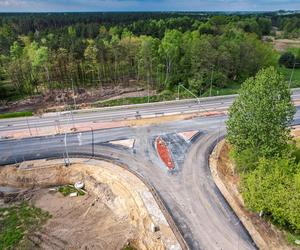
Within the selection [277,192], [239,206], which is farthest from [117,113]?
[277,192]

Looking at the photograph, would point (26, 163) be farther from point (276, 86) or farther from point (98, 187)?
point (276, 86)

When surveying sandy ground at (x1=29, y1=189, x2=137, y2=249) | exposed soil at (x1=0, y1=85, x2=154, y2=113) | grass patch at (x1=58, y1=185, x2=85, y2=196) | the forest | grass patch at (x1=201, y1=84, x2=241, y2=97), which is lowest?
grass patch at (x1=58, y1=185, x2=85, y2=196)

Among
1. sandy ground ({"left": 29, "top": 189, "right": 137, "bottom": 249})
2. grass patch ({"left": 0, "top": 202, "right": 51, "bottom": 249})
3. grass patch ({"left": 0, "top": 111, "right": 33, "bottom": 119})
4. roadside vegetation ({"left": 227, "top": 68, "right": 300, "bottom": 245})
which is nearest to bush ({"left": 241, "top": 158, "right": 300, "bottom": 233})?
roadside vegetation ({"left": 227, "top": 68, "right": 300, "bottom": 245})

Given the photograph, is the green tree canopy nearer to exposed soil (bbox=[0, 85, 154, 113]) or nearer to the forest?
the forest

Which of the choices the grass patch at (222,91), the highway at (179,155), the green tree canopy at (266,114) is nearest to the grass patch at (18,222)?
the highway at (179,155)

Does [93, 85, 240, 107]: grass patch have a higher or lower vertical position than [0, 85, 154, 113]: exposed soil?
higher

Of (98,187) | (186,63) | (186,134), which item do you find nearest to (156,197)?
(98,187)

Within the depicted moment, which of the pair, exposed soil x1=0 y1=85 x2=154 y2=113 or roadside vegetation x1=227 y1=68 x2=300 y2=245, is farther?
exposed soil x1=0 y1=85 x2=154 y2=113

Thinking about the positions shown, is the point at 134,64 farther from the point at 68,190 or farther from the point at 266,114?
the point at 266,114
